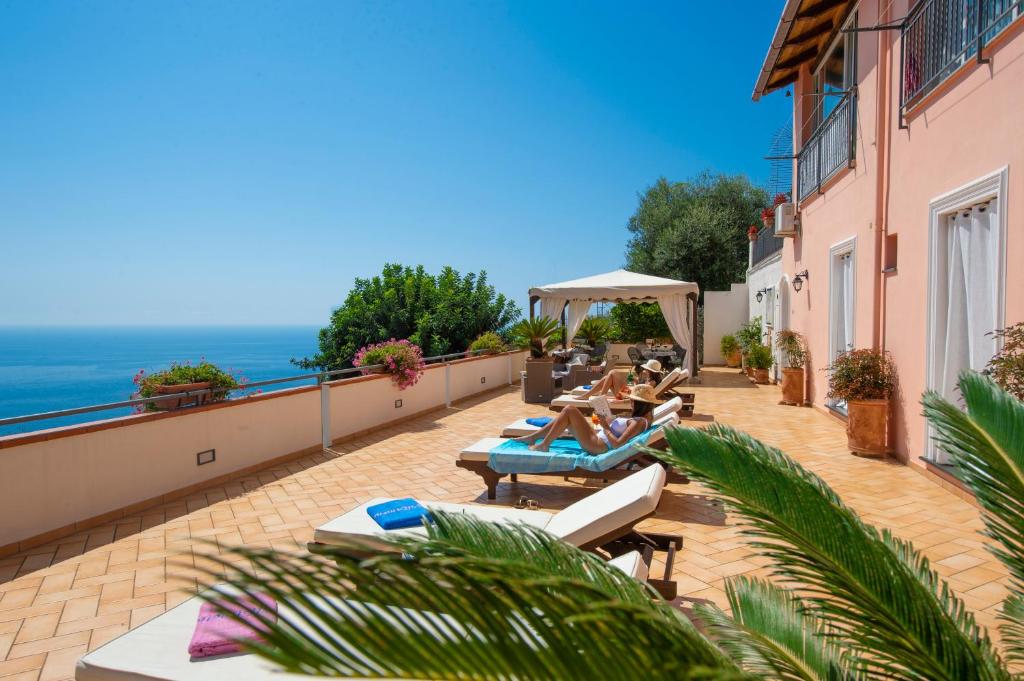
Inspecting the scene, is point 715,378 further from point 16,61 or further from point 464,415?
point 16,61

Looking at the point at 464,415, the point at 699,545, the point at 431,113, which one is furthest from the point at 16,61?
the point at 699,545

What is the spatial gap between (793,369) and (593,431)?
21.1 ft

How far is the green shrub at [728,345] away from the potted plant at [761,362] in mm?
3145

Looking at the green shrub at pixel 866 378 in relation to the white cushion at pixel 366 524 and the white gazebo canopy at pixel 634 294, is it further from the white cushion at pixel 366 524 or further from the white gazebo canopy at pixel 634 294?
the white gazebo canopy at pixel 634 294

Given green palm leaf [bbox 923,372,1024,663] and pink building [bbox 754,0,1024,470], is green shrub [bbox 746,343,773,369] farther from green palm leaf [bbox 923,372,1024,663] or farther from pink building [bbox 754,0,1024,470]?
green palm leaf [bbox 923,372,1024,663]

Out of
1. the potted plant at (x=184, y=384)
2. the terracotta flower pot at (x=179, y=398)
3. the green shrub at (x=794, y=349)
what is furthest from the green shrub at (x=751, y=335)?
the terracotta flower pot at (x=179, y=398)

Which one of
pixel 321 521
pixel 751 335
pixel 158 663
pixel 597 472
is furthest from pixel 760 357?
pixel 158 663

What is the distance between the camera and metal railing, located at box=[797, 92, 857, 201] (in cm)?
810

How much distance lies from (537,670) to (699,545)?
12.4ft

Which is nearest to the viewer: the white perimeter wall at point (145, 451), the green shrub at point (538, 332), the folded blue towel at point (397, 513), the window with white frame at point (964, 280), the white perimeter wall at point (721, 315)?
the folded blue towel at point (397, 513)

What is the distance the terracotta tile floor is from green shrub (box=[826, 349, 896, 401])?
0.74 m

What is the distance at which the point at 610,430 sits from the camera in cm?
557

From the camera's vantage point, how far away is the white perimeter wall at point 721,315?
18062 millimetres

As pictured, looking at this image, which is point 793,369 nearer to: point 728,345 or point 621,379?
point 621,379
